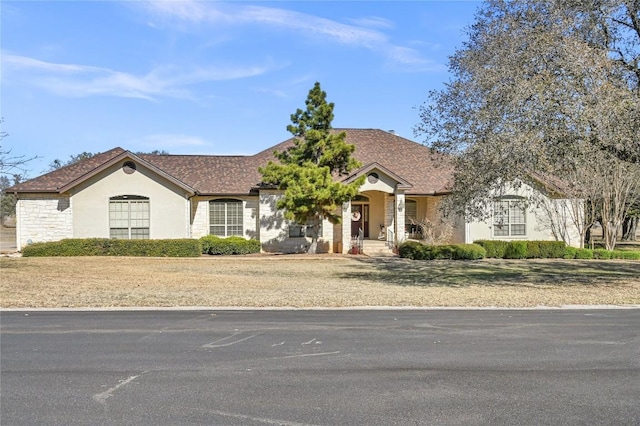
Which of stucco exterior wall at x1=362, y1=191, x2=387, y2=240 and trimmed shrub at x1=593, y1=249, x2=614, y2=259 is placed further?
stucco exterior wall at x1=362, y1=191, x2=387, y2=240

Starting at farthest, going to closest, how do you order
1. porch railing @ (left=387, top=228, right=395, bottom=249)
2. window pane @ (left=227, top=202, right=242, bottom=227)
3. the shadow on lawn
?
window pane @ (left=227, top=202, right=242, bottom=227)
porch railing @ (left=387, top=228, right=395, bottom=249)
the shadow on lawn

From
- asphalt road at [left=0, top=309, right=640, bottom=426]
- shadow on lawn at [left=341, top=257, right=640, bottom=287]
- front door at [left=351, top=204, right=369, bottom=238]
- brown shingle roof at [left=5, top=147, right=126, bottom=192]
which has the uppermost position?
brown shingle roof at [left=5, top=147, right=126, bottom=192]

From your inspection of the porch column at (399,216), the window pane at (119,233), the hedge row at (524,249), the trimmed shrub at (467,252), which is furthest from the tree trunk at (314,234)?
the window pane at (119,233)

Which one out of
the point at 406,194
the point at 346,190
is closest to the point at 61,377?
the point at 346,190

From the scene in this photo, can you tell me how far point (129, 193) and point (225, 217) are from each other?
5.15m

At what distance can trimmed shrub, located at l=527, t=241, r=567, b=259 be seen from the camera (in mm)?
27984

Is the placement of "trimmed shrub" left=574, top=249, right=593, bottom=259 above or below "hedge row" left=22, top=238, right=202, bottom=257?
below

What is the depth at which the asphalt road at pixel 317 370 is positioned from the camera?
17.7ft

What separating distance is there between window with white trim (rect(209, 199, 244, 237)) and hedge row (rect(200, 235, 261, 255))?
135 centimetres

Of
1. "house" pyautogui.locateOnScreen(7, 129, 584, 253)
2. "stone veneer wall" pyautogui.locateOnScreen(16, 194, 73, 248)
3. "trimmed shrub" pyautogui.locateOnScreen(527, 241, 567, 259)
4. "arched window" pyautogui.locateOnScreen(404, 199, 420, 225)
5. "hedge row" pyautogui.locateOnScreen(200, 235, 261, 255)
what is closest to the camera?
"house" pyautogui.locateOnScreen(7, 129, 584, 253)

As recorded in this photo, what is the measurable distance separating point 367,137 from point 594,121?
24.5 metres

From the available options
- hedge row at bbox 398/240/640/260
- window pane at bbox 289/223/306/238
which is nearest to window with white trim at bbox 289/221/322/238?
window pane at bbox 289/223/306/238

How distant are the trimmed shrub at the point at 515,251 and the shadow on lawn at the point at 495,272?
3.09 ft

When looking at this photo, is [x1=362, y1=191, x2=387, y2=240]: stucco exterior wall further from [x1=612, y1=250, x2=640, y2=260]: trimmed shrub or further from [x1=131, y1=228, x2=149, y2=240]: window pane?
[x1=131, y1=228, x2=149, y2=240]: window pane
